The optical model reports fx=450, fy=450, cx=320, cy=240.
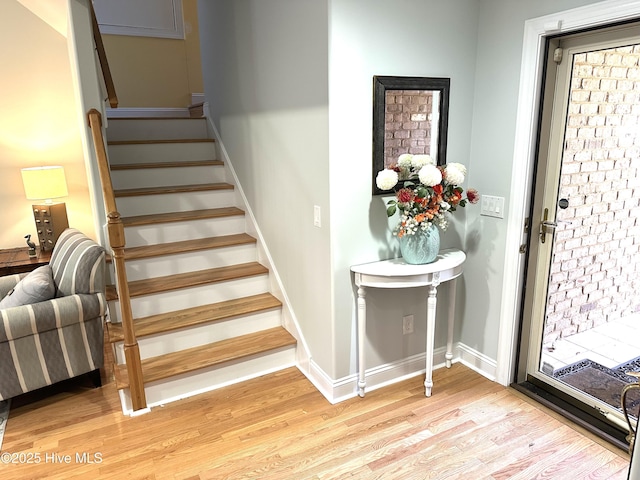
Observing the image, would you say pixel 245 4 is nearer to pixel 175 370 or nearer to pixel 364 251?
pixel 364 251

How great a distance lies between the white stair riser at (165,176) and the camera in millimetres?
3572

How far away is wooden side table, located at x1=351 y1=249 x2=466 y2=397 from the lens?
2334 mm

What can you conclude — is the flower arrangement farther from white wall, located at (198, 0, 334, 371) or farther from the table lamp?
the table lamp

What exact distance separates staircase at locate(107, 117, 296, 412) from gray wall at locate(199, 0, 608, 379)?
33cm

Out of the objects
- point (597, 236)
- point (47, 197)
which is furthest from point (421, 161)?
point (47, 197)

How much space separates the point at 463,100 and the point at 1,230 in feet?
12.3

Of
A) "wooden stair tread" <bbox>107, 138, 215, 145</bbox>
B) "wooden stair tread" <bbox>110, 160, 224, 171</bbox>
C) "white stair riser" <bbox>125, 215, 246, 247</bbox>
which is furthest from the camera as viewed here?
"wooden stair tread" <bbox>107, 138, 215, 145</bbox>

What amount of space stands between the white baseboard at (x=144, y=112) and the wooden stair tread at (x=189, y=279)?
257 centimetres

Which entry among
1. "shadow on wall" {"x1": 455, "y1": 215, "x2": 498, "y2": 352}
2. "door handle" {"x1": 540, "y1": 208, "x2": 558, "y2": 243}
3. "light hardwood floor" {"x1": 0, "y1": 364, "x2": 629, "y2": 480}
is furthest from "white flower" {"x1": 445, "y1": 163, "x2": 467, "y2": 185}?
"light hardwood floor" {"x1": 0, "y1": 364, "x2": 629, "y2": 480}

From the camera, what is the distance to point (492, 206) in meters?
2.58

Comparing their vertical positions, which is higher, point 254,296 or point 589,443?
point 254,296

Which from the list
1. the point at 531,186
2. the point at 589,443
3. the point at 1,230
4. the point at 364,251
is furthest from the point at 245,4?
the point at 589,443

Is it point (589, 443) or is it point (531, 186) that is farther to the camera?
point (531, 186)

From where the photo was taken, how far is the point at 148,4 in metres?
4.88
